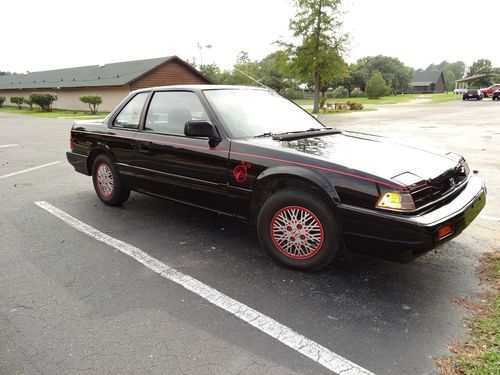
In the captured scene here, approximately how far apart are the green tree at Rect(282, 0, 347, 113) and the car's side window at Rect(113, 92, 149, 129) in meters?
28.1

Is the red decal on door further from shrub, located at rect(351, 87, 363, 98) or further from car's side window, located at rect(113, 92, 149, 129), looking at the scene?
shrub, located at rect(351, 87, 363, 98)

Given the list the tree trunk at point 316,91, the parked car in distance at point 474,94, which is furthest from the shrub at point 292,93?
the tree trunk at point 316,91

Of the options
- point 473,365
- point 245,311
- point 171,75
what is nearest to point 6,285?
point 245,311

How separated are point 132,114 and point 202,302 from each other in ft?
9.55

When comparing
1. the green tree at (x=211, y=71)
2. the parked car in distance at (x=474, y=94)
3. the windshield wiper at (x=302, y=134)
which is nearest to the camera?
the windshield wiper at (x=302, y=134)

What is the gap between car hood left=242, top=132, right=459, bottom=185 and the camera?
121 inches

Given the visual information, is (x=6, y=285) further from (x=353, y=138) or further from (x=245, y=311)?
(x=353, y=138)

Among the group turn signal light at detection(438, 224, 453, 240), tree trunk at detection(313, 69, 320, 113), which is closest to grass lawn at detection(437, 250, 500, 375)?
turn signal light at detection(438, 224, 453, 240)

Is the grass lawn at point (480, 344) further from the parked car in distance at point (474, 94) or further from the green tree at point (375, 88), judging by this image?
the green tree at point (375, 88)

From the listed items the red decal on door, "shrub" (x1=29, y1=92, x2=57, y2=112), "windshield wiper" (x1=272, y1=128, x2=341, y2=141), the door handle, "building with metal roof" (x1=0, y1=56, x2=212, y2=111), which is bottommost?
the red decal on door

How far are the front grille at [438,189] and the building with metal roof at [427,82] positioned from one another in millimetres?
121775

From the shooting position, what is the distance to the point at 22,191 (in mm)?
6445

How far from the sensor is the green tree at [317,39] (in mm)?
32000

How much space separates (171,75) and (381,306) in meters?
36.5
